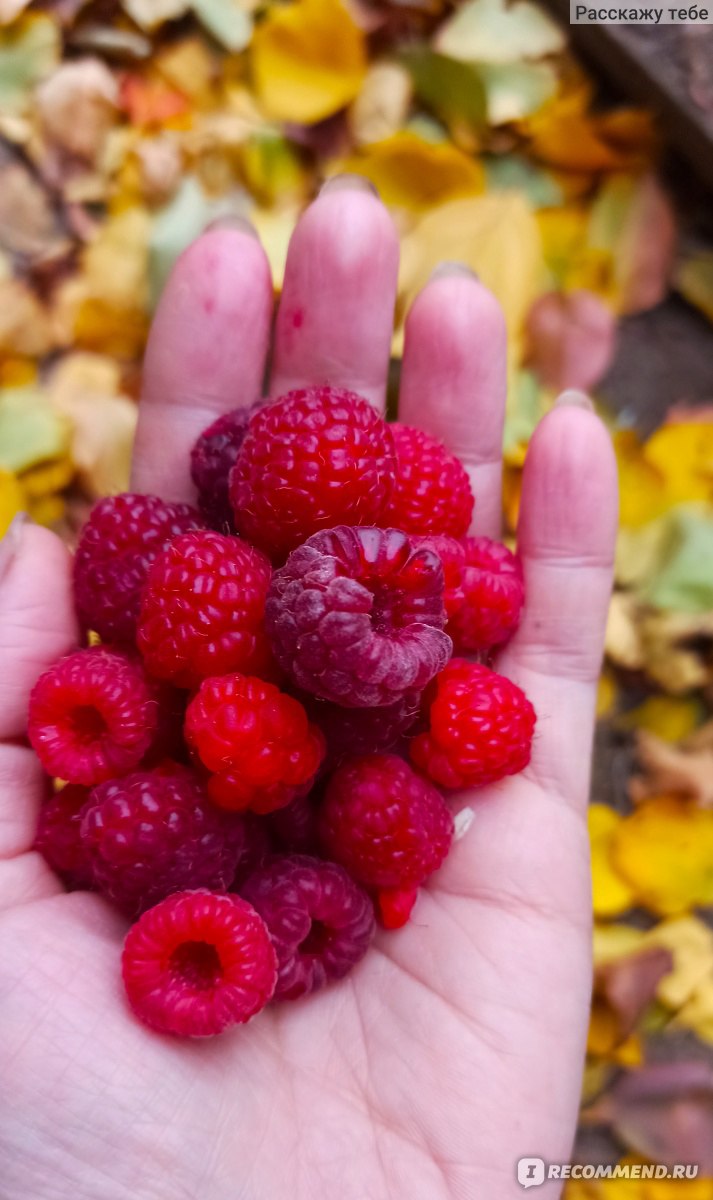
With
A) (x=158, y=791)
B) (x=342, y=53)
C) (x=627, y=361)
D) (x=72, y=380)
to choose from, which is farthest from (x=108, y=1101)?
(x=342, y=53)

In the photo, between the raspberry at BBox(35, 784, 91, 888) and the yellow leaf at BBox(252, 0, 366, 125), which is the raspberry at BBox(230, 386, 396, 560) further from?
the yellow leaf at BBox(252, 0, 366, 125)

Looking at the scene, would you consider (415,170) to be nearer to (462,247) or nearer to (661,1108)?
(462,247)

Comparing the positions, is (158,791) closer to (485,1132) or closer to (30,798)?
(30,798)

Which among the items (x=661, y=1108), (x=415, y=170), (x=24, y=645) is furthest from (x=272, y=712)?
(x=415, y=170)

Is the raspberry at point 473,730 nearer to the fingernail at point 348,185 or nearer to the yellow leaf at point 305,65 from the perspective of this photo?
the fingernail at point 348,185

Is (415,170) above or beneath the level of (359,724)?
above

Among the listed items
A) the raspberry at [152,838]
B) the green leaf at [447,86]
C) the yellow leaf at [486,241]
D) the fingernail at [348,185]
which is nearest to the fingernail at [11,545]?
the raspberry at [152,838]
